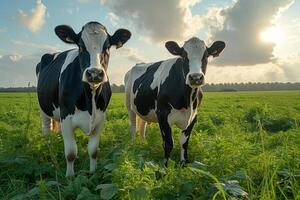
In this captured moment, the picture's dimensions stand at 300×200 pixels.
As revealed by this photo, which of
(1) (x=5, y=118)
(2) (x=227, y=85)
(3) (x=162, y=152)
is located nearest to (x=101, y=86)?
(3) (x=162, y=152)

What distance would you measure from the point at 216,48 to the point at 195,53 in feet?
2.97

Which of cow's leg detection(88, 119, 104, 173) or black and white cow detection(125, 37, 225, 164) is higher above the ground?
black and white cow detection(125, 37, 225, 164)

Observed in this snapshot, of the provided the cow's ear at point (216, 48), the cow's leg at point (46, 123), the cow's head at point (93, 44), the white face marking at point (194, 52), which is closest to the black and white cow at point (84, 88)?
the cow's head at point (93, 44)

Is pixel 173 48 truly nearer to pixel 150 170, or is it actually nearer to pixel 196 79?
pixel 196 79

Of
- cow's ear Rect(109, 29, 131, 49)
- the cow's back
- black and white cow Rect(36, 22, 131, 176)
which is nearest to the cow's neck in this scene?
black and white cow Rect(36, 22, 131, 176)

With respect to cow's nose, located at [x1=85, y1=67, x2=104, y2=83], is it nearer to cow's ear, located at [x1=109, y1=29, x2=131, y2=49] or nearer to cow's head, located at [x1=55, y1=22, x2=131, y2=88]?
cow's head, located at [x1=55, y1=22, x2=131, y2=88]

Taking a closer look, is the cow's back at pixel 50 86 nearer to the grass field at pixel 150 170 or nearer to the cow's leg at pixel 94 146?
the grass field at pixel 150 170

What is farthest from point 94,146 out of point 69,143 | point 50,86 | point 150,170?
point 150,170

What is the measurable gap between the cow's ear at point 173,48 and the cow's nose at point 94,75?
2.58 meters

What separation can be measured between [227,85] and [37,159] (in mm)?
144599

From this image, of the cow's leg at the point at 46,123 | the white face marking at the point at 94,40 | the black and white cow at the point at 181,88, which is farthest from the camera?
the cow's leg at the point at 46,123

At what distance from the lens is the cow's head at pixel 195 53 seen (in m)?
6.57

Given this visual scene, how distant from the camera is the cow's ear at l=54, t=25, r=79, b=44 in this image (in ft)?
21.0

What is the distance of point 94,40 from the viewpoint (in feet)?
19.7
